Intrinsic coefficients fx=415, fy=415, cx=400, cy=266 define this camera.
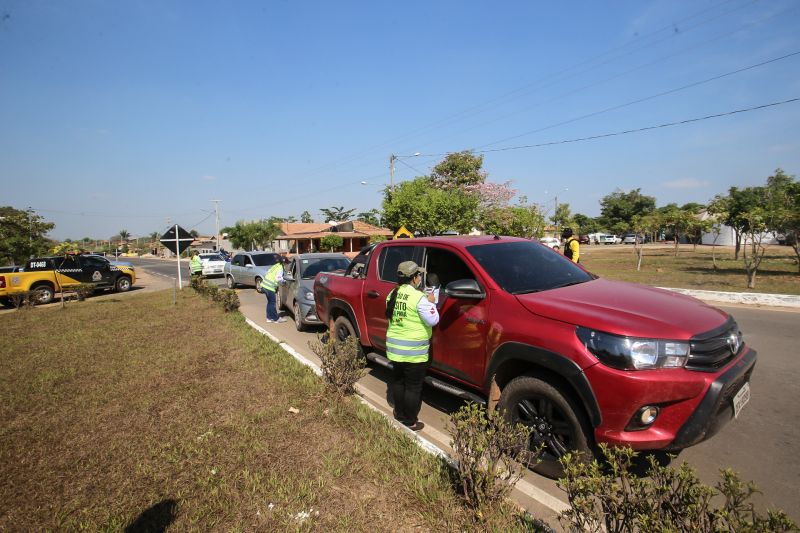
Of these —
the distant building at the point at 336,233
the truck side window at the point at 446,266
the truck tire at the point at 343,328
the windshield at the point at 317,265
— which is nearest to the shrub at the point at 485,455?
the truck side window at the point at 446,266

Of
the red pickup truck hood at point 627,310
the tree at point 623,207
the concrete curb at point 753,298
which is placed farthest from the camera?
the tree at point 623,207

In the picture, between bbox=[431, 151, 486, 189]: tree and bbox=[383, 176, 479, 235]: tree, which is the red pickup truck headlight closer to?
bbox=[383, 176, 479, 235]: tree

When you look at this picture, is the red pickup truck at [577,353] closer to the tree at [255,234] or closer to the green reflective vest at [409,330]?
the green reflective vest at [409,330]

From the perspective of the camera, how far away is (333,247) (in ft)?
141

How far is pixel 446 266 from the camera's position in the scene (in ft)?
14.5

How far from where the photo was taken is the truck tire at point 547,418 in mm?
2932

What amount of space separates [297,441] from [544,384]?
7.47 feet

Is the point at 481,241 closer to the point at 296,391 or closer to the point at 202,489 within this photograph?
the point at 296,391

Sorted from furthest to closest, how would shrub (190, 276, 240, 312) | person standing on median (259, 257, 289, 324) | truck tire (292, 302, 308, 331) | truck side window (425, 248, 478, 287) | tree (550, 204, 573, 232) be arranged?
tree (550, 204, 573, 232) → shrub (190, 276, 240, 312) → person standing on median (259, 257, 289, 324) → truck tire (292, 302, 308, 331) → truck side window (425, 248, 478, 287)

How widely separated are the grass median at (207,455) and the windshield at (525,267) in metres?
1.68

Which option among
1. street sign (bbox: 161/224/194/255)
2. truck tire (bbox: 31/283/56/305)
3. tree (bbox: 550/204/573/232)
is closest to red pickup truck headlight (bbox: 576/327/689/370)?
street sign (bbox: 161/224/194/255)

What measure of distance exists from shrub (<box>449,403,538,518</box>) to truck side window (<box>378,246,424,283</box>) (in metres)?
2.25

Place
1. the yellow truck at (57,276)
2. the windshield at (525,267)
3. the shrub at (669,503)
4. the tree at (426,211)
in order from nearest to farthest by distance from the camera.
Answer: the shrub at (669,503) → the windshield at (525,267) → the yellow truck at (57,276) → the tree at (426,211)

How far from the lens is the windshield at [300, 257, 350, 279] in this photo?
33.0 feet
